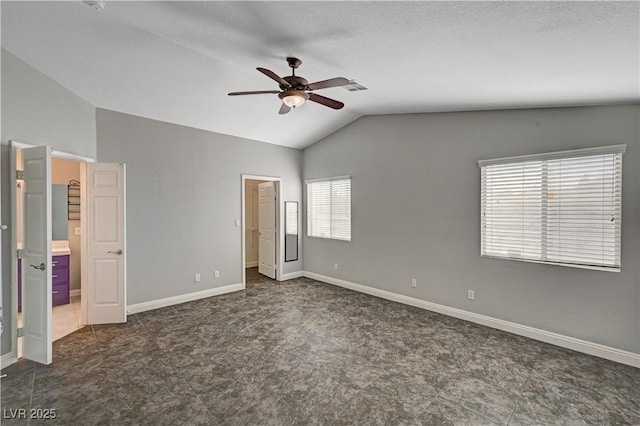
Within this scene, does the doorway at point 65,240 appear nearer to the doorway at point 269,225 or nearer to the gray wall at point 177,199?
the gray wall at point 177,199

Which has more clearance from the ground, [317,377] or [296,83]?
[296,83]

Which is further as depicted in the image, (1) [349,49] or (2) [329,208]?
(2) [329,208]

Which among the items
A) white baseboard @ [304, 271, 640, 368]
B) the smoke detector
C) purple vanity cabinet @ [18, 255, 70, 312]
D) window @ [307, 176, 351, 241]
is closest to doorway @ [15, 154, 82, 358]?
purple vanity cabinet @ [18, 255, 70, 312]

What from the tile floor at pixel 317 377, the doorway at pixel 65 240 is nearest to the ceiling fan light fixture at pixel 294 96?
the tile floor at pixel 317 377

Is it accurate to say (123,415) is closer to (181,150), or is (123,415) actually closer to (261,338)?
(261,338)

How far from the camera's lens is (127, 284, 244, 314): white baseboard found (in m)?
4.42

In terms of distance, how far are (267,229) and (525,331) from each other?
16.0 ft

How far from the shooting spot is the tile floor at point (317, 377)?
2285 millimetres

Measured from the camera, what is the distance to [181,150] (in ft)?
15.9

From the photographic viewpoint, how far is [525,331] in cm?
368

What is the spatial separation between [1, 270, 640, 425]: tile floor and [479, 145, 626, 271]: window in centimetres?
110

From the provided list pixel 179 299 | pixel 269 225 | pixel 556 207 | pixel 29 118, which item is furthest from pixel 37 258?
pixel 556 207

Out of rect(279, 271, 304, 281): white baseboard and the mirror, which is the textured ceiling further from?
rect(279, 271, 304, 281): white baseboard

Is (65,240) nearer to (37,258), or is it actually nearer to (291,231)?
(37,258)
